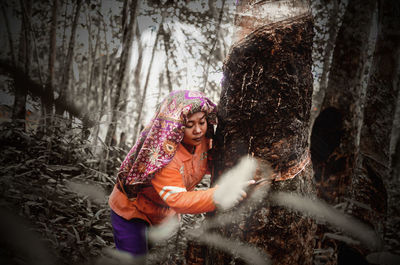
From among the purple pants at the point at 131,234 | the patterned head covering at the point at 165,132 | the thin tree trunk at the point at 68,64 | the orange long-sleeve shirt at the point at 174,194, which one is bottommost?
the purple pants at the point at 131,234

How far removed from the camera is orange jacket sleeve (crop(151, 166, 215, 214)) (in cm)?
105

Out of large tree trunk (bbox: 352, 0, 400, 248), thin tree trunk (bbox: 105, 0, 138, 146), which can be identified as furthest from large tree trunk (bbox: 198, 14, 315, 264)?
thin tree trunk (bbox: 105, 0, 138, 146)

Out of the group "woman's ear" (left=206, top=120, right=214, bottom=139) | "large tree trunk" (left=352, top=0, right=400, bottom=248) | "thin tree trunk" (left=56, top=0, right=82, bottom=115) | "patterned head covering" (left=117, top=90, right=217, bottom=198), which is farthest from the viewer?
"large tree trunk" (left=352, top=0, right=400, bottom=248)

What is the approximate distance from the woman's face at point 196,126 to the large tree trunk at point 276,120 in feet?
0.57

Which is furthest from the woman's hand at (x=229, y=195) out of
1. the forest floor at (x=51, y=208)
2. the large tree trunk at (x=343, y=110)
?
the large tree trunk at (x=343, y=110)

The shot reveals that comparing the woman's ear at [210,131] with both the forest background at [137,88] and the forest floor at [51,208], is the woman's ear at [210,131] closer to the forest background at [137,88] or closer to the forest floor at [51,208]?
the forest background at [137,88]

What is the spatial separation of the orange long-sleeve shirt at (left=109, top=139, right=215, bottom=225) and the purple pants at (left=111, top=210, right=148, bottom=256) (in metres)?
0.06

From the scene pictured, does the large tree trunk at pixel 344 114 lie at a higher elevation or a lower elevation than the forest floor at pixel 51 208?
higher

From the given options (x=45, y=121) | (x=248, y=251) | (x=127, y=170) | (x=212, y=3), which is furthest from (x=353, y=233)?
(x=45, y=121)

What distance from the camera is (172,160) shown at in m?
1.21

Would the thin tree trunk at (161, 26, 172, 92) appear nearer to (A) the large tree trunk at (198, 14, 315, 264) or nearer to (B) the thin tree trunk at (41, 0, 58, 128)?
(B) the thin tree trunk at (41, 0, 58, 128)

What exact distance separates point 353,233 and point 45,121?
8.87ft

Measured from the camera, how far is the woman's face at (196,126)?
46.6 inches

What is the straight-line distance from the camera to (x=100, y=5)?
1.57m
